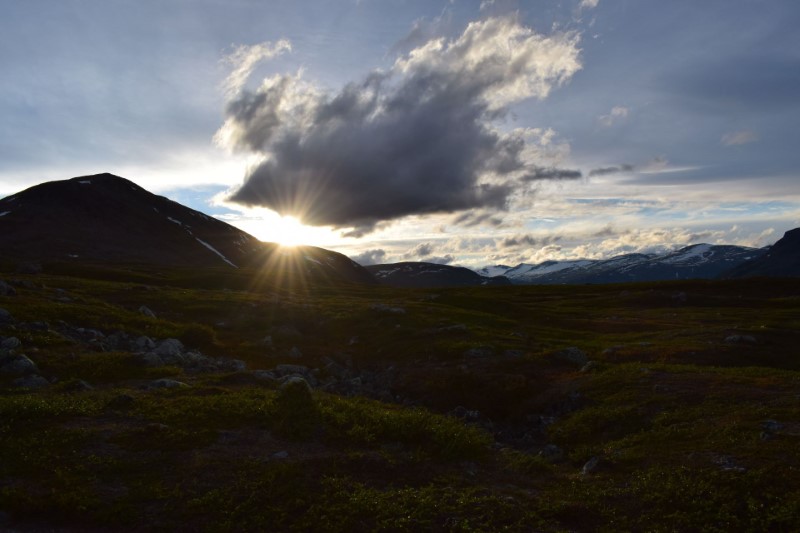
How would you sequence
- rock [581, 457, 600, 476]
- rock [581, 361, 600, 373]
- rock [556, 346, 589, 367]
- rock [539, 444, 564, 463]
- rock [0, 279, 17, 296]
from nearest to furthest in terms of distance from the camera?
rock [581, 457, 600, 476] → rock [539, 444, 564, 463] → rock [581, 361, 600, 373] → rock [556, 346, 589, 367] → rock [0, 279, 17, 296]

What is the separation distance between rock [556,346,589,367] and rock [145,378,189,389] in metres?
29.5

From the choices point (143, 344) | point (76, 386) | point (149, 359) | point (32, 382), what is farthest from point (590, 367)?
point (32, 382)

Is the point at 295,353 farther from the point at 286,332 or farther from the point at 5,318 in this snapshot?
the point at 5,318

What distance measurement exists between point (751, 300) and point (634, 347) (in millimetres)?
67291

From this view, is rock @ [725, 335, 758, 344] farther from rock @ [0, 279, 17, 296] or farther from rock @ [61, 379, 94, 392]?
rock @ [0, 279, 17, 296]

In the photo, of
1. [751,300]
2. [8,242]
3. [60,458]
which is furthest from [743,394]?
[8,242]

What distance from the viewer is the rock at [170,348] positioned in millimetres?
36500

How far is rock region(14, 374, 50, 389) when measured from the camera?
25344 mm

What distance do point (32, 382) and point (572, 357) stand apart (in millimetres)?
37966

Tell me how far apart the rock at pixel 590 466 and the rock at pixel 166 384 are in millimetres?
20968

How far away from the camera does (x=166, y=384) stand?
2730cm

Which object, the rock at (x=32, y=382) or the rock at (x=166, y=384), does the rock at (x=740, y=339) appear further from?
the rock at (x=32, y=382)

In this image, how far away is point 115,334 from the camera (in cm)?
4022

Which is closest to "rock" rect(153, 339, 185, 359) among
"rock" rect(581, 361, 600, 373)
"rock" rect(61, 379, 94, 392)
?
"rock" rect(61, 379, 94, 392)
